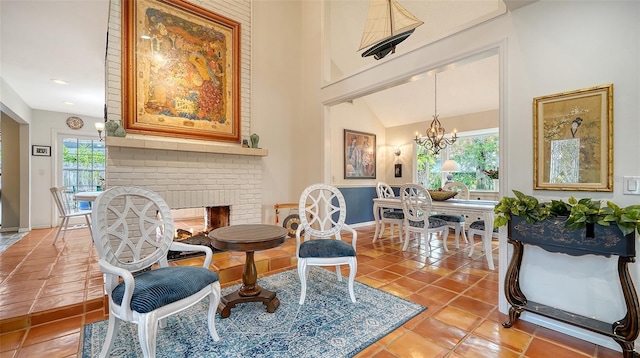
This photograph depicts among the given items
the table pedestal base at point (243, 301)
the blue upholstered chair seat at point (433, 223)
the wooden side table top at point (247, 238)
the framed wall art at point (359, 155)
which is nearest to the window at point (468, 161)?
the framed wall art at point (359, 155)

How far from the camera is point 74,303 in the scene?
6.91 feet

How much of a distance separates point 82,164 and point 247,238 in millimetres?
6310

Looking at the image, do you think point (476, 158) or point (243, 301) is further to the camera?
point (476, 158)

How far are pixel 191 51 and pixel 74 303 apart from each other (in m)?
3.04

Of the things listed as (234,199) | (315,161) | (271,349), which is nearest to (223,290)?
(271,349)

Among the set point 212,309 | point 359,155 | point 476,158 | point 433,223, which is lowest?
point 212,309

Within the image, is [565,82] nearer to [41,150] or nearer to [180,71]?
[180,71]

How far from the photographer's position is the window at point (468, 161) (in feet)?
17.6

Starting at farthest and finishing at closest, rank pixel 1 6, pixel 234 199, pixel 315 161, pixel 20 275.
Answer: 1. pixel 315 161
2. pixel 234 199
3. pixel 20 275
4. pixel 1 6

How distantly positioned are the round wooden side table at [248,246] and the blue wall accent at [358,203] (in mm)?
3444

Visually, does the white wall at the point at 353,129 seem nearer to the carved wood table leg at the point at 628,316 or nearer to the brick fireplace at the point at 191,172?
the brick fireplace at the point at 191,172

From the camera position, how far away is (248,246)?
1.98m

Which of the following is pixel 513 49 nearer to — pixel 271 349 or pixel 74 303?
pixel 271 349

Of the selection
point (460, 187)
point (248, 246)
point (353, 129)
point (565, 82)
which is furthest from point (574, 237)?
point (353, 129)
